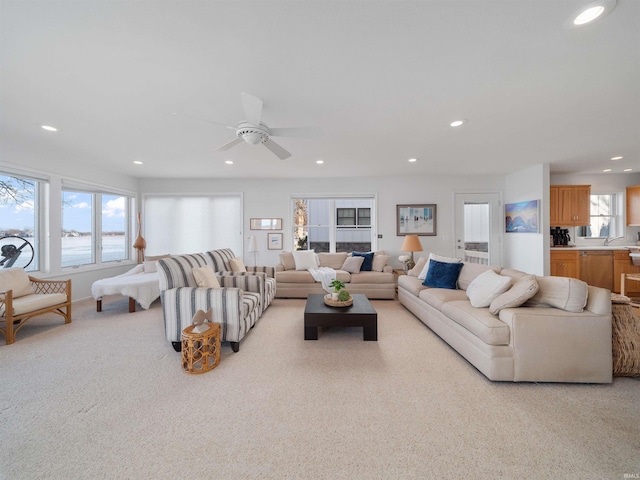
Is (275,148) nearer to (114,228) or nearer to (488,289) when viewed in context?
(488,289)

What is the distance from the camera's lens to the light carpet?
50.9 inches

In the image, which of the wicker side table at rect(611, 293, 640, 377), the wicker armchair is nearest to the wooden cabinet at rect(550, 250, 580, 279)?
the wicker side table at rect(611, 293, 640, 377)

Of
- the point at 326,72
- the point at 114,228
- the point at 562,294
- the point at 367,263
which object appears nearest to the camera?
the point at 326,72

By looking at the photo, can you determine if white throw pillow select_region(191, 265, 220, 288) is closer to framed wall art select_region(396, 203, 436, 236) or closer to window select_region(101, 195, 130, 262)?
window select_region(101, 195, 130, 262)

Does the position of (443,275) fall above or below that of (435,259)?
below

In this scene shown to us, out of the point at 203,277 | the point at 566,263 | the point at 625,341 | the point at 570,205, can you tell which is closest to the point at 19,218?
the point at 203,277

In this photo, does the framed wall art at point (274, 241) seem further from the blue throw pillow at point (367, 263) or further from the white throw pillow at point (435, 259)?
the white throw pillow at point (435, 259)

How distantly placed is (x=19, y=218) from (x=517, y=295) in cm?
659

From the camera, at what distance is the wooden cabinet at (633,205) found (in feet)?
16.7

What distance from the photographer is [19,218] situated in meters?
3.75

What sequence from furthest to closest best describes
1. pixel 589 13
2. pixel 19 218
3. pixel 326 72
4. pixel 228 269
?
1. pixel 228 269
2. pixel 19 218
3. pixel 326 72
4. pixel 589 13

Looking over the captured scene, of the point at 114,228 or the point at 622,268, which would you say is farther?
the point at 114,228

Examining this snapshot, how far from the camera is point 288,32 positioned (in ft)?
5.11

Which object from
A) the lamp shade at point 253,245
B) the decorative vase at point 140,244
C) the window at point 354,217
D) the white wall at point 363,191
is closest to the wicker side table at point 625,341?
the white wall at point 363,191
